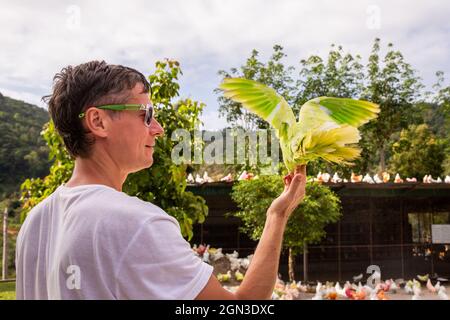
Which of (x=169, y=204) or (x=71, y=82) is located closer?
(x=71, y=82)

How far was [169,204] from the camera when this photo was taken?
2277 millimetres

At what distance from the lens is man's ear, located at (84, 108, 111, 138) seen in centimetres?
59

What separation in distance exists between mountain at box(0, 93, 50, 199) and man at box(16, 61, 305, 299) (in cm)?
780

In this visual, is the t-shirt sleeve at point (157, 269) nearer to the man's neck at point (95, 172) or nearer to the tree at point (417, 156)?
the man's neck at point (95, 172)

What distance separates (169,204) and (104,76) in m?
1.71

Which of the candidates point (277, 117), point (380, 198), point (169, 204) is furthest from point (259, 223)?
point (277, 117)

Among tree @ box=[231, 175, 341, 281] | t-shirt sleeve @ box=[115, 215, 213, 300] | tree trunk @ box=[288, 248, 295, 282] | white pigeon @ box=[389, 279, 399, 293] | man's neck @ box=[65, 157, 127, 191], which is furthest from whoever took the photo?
tree trunk @ box=[288, 248, 295, 282]

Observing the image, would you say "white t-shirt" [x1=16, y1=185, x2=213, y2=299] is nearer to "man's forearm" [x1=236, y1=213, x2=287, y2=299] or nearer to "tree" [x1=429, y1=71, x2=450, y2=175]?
"man's forearm" [x1=236, y1=213, x2=287, y2=299]

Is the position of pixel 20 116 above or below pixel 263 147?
above

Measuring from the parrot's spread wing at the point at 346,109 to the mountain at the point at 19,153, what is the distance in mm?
7745

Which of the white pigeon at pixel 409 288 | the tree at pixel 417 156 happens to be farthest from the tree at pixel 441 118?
the white pigeon at pixel 409 288

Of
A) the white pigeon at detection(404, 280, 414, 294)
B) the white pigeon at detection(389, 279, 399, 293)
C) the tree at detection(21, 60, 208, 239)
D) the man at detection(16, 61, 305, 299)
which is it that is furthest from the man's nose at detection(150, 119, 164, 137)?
the white pigeon at detection(404, 280, 414, 294)

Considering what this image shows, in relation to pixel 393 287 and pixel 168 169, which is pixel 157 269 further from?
pixel 393 287
